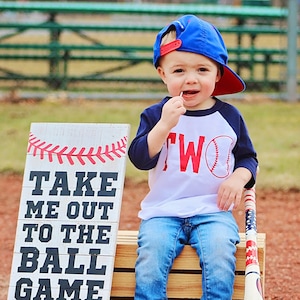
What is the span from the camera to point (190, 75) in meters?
3.29

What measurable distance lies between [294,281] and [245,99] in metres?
6.42

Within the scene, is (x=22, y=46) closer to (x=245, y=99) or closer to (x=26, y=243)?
(x=245, y=99)

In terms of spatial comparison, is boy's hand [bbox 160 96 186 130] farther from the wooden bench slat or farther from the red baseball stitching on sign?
the wooden bench slat

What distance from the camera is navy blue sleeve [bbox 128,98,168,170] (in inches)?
128

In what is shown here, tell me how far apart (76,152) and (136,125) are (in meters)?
5.40

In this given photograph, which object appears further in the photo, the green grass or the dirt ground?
the green grass

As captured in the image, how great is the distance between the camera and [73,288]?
125 inches

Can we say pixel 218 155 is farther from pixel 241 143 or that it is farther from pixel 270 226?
pixel 270 226

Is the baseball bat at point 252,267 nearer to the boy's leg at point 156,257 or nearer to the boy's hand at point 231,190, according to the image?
the boy's hand at point 231,190

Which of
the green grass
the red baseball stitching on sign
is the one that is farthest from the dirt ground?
the red baseball stitching on sign

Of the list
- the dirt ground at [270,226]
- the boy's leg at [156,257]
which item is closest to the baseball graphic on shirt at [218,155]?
the boy's leg at [156,257]

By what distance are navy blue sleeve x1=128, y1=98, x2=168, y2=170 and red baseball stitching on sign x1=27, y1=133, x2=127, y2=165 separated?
5 cm

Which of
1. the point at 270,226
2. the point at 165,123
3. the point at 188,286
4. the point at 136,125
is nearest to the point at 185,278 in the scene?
the point at 188,286

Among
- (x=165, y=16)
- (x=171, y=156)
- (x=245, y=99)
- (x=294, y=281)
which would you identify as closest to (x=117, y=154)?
(x=171, y=156)
